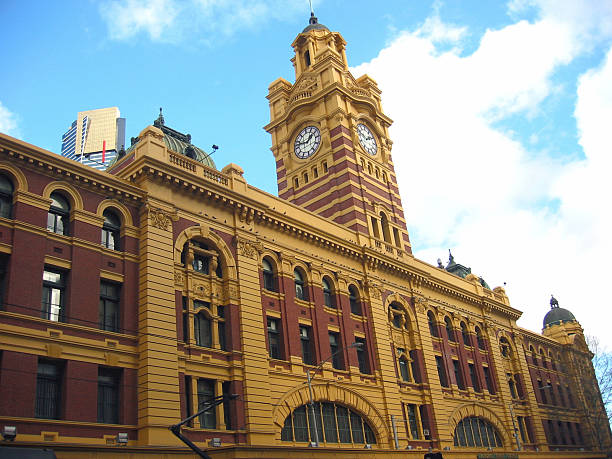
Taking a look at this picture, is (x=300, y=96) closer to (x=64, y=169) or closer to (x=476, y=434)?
(x=64, y=169)

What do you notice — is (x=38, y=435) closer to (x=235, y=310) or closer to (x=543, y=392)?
(x=235, y=310)

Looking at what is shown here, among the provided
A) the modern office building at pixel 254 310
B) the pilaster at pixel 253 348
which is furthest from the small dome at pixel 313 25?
the pilaster at pixel 253 348

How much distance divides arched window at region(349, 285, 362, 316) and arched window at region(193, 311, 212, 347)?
13.3 meters

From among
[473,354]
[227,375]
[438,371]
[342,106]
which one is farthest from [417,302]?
[227,375]

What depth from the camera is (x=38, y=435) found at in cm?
2397

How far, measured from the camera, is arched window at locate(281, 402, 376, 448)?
114 ft

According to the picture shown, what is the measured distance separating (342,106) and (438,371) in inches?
911

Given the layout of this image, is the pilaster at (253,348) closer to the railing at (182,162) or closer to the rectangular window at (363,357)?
the railing at (182,162)

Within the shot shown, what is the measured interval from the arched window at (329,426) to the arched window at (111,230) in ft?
44.0

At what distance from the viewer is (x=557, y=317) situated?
88312 mm

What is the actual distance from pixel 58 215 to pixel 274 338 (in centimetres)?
1402

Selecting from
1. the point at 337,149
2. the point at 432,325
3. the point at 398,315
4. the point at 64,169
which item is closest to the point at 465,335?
the point at 432,325

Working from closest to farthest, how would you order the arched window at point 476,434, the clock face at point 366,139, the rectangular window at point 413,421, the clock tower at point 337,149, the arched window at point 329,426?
the arched window at point 329,426 < the rectangular window at point 413,421 < the arched window at point 476,434 < the clock tower at point 337,149 < the clock face at point 366,139

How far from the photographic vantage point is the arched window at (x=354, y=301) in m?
43.6
